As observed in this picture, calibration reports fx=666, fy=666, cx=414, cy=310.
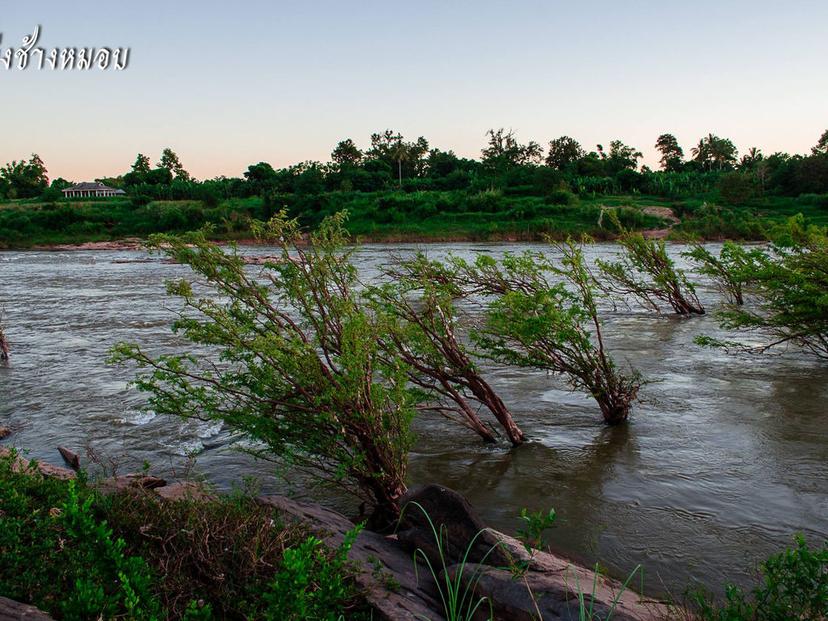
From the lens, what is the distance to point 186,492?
502 cm

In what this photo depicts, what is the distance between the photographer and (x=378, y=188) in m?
96.6

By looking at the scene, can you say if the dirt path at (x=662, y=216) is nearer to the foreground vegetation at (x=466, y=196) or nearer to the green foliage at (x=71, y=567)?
the foreground vegetation at (x=466, y=196)

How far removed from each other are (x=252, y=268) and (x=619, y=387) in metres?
33.4

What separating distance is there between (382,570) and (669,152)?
116 metres

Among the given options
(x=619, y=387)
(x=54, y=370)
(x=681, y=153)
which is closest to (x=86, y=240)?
(x=54, y=370)

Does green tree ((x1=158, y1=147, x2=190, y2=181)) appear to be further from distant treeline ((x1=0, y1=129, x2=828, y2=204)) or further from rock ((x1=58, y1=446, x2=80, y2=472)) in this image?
rock ((x1=58, y1=446, x2=80, y2=472))

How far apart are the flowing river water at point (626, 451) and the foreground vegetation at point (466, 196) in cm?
3970

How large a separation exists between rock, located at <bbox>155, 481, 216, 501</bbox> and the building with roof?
389ft

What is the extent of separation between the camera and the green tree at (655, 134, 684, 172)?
107 meters

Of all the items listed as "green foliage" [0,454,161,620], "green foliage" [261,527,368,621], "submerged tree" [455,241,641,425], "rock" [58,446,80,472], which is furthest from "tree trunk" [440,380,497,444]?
"rock" [58,446,80,472]

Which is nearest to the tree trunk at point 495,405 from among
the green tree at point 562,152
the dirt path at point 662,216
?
the dirt path at point 662,216

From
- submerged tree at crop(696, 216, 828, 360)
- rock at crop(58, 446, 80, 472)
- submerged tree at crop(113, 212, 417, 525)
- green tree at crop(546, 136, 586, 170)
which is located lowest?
rock at crop(58, 446, 80, 472)

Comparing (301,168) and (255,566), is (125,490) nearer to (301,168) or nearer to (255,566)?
(255,566)

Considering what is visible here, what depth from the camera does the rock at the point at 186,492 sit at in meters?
4.82
